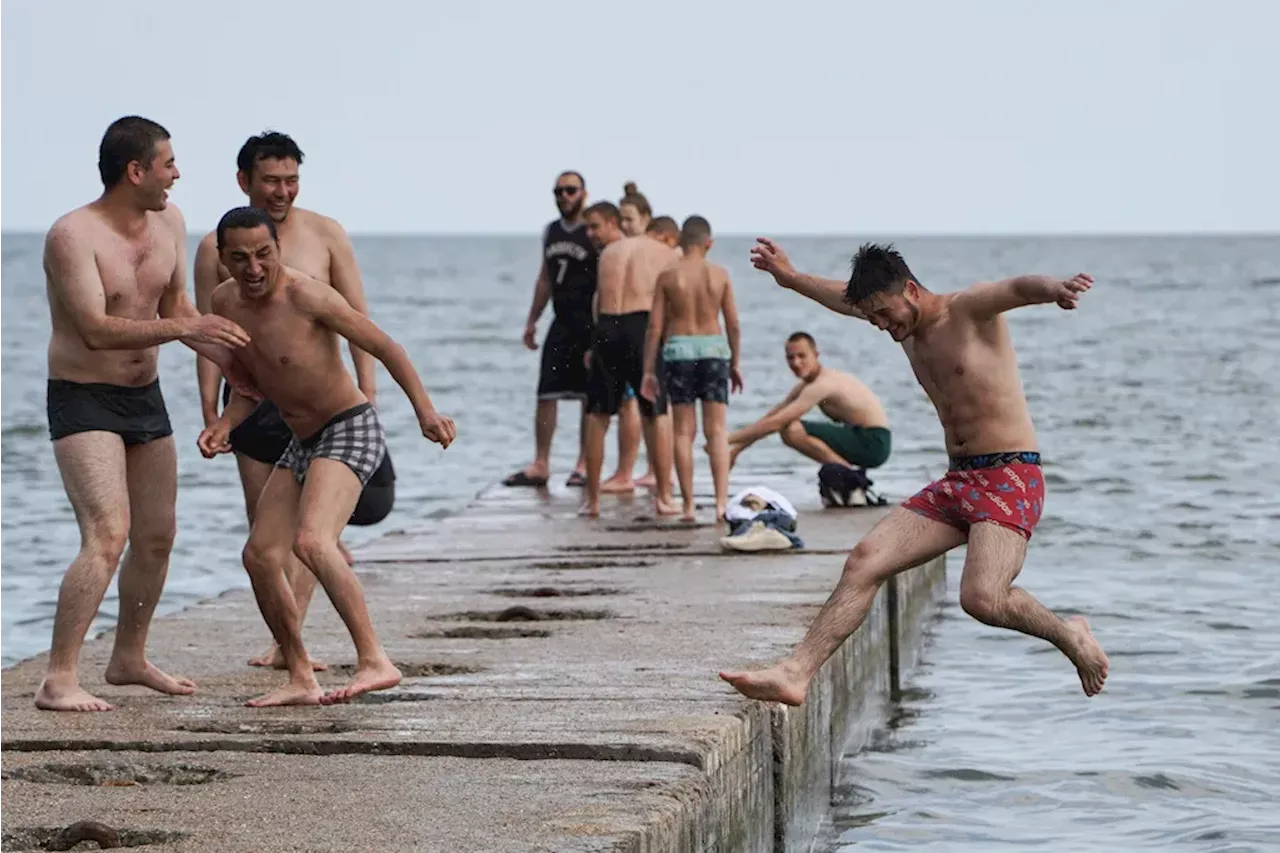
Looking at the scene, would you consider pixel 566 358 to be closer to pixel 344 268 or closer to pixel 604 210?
pixel 604 210

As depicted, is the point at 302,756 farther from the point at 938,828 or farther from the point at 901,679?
the point at 901,679

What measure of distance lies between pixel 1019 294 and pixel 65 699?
3.13 metres

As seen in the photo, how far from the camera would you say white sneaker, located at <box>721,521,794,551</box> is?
10.6 meters

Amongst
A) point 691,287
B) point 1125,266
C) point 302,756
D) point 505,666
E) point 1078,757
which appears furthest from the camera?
point 1125,266

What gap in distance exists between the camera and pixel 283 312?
662 cm

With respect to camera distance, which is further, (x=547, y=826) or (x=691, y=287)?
(x=691, y=287)

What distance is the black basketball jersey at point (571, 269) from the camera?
45.0 ft

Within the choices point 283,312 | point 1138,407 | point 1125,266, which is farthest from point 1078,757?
point 1125,266

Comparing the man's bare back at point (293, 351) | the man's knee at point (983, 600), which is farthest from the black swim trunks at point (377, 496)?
the man's knee at point (983, 600)

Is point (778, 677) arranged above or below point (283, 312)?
below

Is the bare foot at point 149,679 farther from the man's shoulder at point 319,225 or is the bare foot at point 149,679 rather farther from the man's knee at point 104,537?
the man's shoulder at point 319,225

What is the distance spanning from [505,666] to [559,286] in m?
6.88

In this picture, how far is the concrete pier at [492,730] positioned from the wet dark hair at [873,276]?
4.29ft

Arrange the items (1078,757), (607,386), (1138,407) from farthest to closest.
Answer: (1138,407)
(607,386)
(1078,757)
